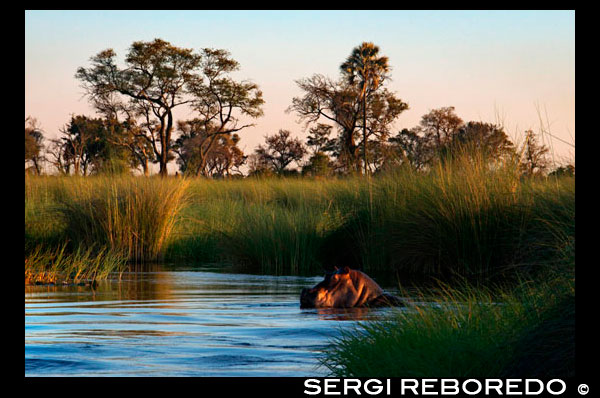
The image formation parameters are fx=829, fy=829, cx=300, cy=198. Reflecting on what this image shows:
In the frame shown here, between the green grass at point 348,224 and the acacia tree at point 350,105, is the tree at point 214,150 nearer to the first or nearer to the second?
the acacia tree at point 350,105

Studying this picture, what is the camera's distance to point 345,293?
7.40 meters

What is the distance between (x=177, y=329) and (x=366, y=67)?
35.7 meters

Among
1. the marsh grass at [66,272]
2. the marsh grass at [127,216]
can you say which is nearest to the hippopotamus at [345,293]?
the marsh grass at [66,272]

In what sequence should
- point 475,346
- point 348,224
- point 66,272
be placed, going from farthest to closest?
1. point 348,224
2. point 66,272
3. point 475,346

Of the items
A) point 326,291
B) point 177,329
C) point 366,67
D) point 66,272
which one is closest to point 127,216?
point 66,272

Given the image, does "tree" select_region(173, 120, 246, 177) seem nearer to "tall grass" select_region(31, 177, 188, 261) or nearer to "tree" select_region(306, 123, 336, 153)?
"tree" select_region(306, 123, 336, 153)

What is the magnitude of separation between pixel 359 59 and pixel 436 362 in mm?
37766

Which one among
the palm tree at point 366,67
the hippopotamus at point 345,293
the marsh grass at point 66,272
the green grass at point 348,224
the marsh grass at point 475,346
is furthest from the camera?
the palm tree at point 366,67

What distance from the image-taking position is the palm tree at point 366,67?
133 ft

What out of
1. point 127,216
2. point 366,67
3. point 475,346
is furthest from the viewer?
point 366,67

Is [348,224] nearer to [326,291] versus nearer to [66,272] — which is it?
[66,272]

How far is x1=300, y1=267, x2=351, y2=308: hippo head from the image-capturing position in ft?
24.1

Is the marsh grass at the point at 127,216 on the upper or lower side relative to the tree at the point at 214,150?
lower
